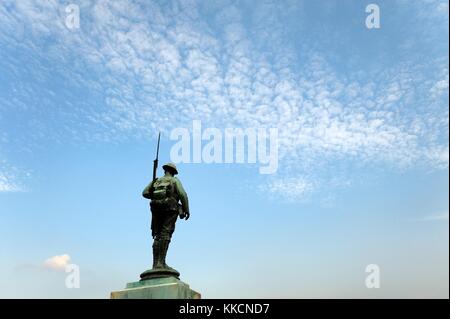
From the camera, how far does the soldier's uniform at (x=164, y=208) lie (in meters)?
10.6

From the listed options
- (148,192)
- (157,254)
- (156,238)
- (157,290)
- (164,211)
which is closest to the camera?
(157,290)

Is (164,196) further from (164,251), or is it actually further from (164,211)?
(164,251)

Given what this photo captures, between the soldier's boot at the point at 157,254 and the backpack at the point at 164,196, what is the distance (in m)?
0.92

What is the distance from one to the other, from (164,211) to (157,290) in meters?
2.19

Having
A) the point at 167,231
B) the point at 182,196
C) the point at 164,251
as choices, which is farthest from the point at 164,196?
the point at 164,251

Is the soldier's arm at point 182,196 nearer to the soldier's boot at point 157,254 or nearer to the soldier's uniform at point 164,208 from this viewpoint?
the soldier's uniform at point 164,208

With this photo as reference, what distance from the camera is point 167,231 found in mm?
10758

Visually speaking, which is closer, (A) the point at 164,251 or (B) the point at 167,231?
(A) the point at 164,251

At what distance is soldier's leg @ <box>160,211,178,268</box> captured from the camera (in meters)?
10.5

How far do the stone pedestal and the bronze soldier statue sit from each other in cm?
26

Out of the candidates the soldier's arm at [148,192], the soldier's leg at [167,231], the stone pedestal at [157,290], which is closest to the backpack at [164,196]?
the soldier's arm at [148,192]
